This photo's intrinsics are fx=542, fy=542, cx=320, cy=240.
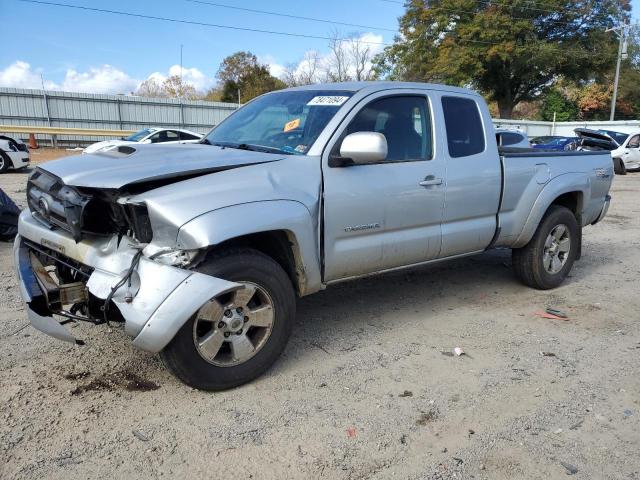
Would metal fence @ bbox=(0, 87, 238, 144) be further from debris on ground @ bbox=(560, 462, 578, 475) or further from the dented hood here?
debris on ground @ bbox=(560, 462, 578, 475)

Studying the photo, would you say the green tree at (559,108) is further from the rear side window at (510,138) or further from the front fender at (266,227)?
the front fender at (266,227)

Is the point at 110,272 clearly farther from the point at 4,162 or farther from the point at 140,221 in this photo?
the point at 4,162

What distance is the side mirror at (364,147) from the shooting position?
11.6ft

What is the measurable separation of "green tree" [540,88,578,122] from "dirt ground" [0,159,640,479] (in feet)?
155

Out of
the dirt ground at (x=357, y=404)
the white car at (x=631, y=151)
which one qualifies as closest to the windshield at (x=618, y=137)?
the white car at (x=631, y=151)

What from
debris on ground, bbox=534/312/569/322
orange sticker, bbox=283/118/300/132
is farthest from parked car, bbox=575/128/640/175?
orange sticker, bbox=283/118/300/132

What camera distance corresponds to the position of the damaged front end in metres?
2.94

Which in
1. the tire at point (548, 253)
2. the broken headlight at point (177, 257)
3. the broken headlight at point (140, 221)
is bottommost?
the tire at point (548, 253)

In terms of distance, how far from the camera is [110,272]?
312 cm

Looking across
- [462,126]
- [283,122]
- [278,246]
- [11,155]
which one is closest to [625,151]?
[462,126]

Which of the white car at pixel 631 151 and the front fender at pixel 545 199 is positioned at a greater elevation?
the front fender at pixel 545 199

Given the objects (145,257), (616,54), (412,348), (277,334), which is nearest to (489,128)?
(412,348)

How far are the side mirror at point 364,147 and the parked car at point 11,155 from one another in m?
14.2

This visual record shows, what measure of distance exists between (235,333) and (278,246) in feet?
2.09
